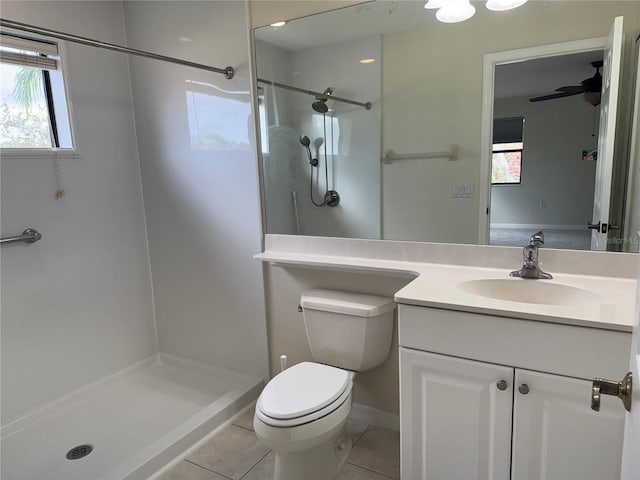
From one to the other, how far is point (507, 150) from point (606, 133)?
0.33 meters

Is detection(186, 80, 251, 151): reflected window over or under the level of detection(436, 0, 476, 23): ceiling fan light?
under

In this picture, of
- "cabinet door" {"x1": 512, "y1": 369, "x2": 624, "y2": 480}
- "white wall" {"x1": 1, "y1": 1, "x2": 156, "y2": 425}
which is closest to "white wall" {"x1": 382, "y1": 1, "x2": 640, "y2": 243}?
"cabinet door" {"x1": 512, "y1": 369, "x2": 624, "y2": 480}

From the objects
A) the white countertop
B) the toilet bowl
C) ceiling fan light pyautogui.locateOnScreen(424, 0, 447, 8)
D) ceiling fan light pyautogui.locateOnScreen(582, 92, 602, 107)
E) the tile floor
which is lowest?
the tile floor

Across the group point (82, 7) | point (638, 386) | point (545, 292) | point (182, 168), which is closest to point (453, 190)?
point (545, 292)

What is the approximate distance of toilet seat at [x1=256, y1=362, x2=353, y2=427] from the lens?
4.92 feet

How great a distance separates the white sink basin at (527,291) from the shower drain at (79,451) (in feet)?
6.04

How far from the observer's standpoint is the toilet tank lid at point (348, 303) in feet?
5.97

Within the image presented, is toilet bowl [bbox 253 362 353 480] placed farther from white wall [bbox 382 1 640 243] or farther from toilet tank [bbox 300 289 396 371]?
white wall [bbox 382 1 640 243]

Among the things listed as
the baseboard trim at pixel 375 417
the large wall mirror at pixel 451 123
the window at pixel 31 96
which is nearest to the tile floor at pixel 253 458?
the baseboard trim at pixel 375 417

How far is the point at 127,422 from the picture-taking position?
85.8 inches

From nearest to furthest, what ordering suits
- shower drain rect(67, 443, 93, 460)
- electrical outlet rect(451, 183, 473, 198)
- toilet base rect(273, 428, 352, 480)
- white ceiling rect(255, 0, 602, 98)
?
1. white ceiling rect(255, 0, 602, 98)
2. toilet base rect(273, 428, 352, 480)
3. electrical outlet rect(451, 183, 473, 198)
4. shower drain rect(67, 443, 93, 460)

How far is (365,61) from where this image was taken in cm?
194

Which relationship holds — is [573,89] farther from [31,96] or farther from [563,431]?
[31,96]

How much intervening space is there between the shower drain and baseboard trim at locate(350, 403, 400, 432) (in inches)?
50.1
